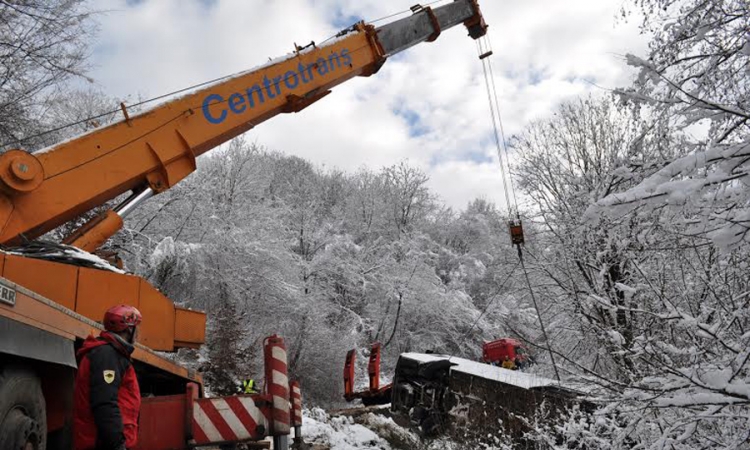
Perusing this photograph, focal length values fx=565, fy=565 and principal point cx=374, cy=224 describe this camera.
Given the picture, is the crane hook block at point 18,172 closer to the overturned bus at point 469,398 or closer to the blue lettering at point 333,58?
the blue lettering at point 333,58

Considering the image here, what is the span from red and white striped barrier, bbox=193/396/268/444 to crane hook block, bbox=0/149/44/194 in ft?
7.02

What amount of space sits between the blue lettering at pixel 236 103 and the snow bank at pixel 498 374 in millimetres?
5092

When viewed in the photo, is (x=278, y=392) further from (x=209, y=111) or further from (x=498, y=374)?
(x=498, y=374)

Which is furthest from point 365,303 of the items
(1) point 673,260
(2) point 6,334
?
(2) point 6,334

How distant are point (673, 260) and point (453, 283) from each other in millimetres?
26192

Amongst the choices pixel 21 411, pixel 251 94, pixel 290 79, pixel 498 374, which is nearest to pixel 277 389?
pixel 21 411

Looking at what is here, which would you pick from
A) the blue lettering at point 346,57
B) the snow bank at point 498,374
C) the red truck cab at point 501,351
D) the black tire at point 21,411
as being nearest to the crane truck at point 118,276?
the black tire at point 21,411

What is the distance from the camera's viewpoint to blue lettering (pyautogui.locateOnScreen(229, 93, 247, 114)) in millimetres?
6055

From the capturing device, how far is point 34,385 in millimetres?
3115

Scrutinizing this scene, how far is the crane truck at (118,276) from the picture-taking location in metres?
3.02

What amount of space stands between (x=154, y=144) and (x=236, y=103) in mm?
1058

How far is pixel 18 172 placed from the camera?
4.32m

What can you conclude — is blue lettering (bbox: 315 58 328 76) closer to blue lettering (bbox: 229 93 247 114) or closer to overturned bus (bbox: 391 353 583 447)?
blue lettering (bbox: 229 93 247 114)

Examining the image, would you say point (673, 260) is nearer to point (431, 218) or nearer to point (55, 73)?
point (55, 73)
